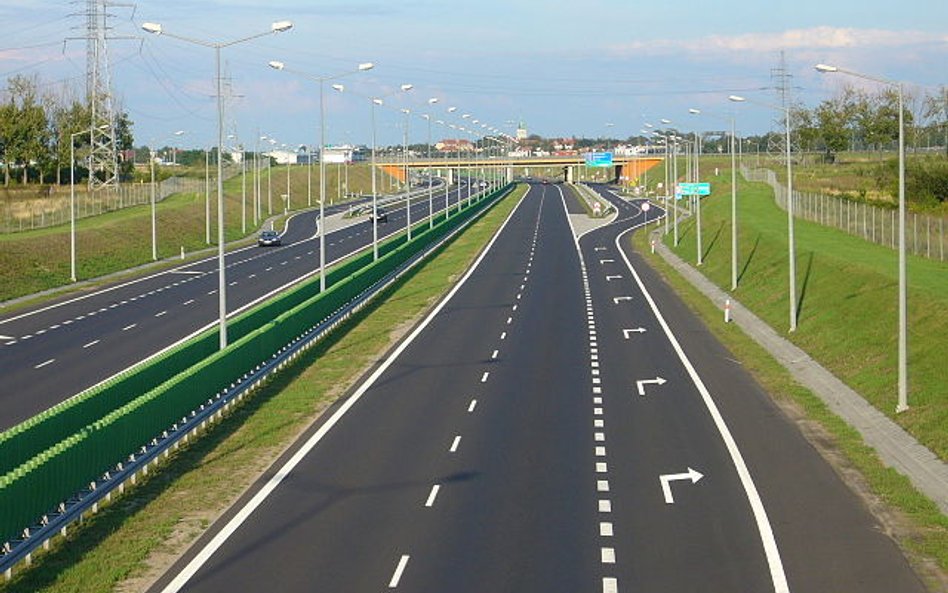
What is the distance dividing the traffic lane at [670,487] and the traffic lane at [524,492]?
643 millimetres

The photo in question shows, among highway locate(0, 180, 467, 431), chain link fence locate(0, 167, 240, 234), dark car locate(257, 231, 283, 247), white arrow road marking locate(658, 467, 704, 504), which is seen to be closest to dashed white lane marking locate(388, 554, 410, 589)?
white arrow road marking locate(658, 467, 704, 504)

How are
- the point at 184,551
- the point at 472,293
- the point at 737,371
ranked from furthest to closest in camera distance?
the point at 472,293 → the point at 737,371 → the point at 184,551

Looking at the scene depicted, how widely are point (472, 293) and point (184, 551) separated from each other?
44.5m

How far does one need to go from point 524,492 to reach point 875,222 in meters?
51.0

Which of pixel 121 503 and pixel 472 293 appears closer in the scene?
pixel 121 503

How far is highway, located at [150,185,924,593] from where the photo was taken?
20.2m

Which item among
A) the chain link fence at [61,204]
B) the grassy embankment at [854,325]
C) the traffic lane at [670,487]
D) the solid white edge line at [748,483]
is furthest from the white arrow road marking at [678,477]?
the chain link fence at [61,204]

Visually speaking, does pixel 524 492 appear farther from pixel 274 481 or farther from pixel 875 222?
pixel 875 222

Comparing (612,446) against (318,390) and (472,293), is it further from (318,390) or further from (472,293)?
(472,293)

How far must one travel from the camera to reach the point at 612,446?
3000 cm

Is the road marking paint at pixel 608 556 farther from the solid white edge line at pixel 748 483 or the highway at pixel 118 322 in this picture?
the highway at pixel 118 322

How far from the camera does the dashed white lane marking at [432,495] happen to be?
24.5 meters

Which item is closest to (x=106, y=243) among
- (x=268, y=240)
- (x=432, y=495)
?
(x=268, y=240)

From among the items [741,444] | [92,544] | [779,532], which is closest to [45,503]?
[92,544]
